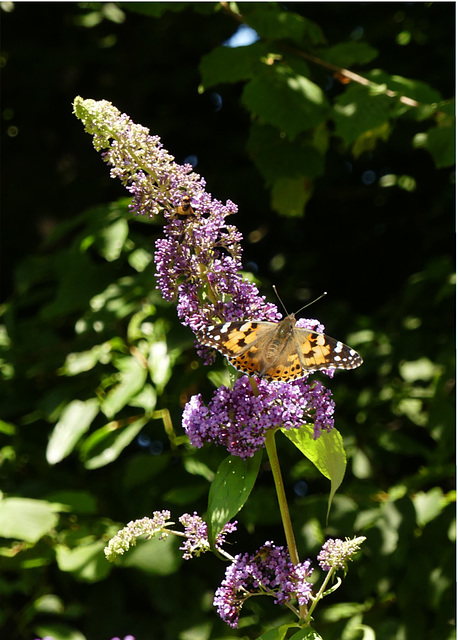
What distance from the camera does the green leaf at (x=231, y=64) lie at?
2.54 m

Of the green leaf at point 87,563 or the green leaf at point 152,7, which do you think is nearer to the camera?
the green leaf at point 87,563

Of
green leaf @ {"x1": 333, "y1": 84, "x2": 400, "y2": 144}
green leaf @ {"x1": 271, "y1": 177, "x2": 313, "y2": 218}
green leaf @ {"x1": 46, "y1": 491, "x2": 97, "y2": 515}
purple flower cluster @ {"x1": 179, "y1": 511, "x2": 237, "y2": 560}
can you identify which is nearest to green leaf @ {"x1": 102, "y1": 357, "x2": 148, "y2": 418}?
green leaf @ {"x1": 46, "y1": 491, "x2": 97, "y2": 515}

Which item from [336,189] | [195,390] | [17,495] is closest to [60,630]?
[17,495]

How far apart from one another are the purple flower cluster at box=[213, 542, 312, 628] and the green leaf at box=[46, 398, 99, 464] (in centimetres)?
137

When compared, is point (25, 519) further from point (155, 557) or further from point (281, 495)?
point (281, 495)

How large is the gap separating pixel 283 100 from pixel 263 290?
70 centimetres

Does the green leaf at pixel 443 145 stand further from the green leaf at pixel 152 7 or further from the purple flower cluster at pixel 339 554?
the purple flower cluster at pixel 339 554

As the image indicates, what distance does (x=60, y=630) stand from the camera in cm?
251

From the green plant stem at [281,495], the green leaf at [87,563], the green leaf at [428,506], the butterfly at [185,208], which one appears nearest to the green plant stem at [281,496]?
the green plant stem at [281,495]

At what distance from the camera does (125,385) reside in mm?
2504

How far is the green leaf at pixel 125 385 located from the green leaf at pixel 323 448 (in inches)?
50.1

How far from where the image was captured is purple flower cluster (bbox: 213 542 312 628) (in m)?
1.17

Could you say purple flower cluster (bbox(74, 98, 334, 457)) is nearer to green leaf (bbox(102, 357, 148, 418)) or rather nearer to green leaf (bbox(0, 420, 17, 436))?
green leaf (bbox(102, 357, 148, 418))

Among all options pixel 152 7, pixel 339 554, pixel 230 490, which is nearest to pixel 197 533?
pixel 230 490
